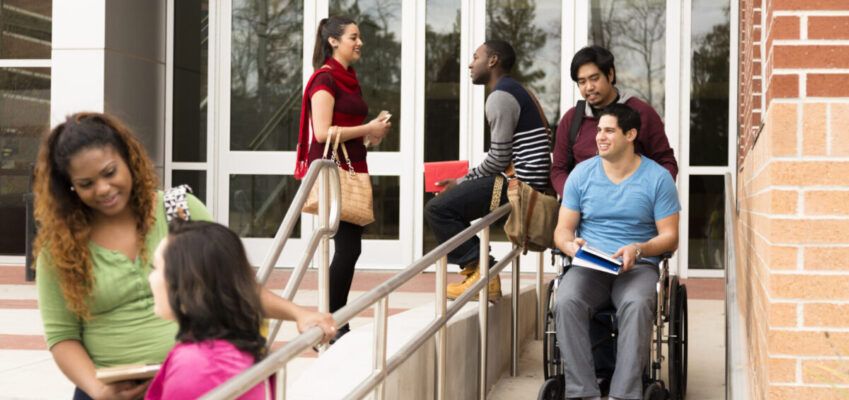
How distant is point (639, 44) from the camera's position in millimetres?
11164

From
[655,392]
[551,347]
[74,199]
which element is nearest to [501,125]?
[551,347]

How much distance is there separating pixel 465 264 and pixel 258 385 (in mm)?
3761

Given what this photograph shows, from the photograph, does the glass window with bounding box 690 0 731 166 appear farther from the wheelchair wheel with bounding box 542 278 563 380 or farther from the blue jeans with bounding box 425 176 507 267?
the wheelchair wheel with bounding box 542 278 563 380

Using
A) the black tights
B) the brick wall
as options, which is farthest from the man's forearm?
the brick wall

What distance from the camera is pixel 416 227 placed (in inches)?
458

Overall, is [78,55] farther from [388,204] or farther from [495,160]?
[495,160]

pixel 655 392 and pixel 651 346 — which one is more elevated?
pixel 651 346

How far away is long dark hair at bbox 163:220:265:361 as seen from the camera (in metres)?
2.51

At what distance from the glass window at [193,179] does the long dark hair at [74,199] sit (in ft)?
29.8

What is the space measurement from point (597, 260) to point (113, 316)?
111 inches

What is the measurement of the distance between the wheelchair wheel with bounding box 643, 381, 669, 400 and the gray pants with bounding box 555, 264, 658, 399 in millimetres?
112

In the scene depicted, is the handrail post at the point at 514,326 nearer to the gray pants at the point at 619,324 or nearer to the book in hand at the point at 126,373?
the gray pants at the point at 619,324

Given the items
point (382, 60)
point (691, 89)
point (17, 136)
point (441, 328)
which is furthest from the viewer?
point (17, 136)

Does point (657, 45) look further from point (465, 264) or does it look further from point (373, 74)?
point (465, 264)
